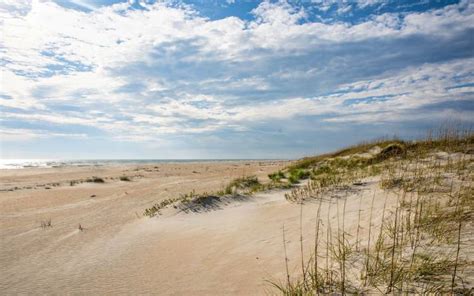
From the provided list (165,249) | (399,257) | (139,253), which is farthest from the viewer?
(165,249)

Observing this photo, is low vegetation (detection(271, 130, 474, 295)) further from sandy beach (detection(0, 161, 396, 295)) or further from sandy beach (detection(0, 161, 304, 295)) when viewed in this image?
sandy beach (detection(0, 161, 304, 295))

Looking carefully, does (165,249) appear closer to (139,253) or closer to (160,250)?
(160,250)

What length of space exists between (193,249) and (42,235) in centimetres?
349

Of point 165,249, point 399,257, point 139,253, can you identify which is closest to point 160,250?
point 165,249

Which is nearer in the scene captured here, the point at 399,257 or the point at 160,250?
the point at 399,257

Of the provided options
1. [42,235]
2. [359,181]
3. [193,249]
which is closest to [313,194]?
[359,181]

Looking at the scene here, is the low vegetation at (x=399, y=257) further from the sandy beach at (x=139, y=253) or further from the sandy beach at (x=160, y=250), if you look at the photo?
the sandy beach at (x=139, y=253)

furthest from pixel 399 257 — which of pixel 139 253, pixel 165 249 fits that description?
pixel 139 253

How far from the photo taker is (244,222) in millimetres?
6027

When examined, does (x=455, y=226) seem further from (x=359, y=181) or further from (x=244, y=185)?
(x=244, y=185)

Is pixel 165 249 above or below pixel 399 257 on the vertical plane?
below

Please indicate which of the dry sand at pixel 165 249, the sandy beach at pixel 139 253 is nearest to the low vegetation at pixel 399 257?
the dry sand at pixel 165 249

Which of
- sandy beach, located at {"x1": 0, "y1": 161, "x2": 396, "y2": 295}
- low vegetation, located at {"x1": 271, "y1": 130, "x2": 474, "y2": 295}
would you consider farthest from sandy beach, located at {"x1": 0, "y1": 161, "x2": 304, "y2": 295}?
low vegetation, located at {"x1": 271, "y1": 130, "x2": 474, "y2": 295}

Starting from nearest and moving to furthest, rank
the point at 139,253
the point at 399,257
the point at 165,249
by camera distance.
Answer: the point at 399,257, the point at 139,253, the point at 165,249
